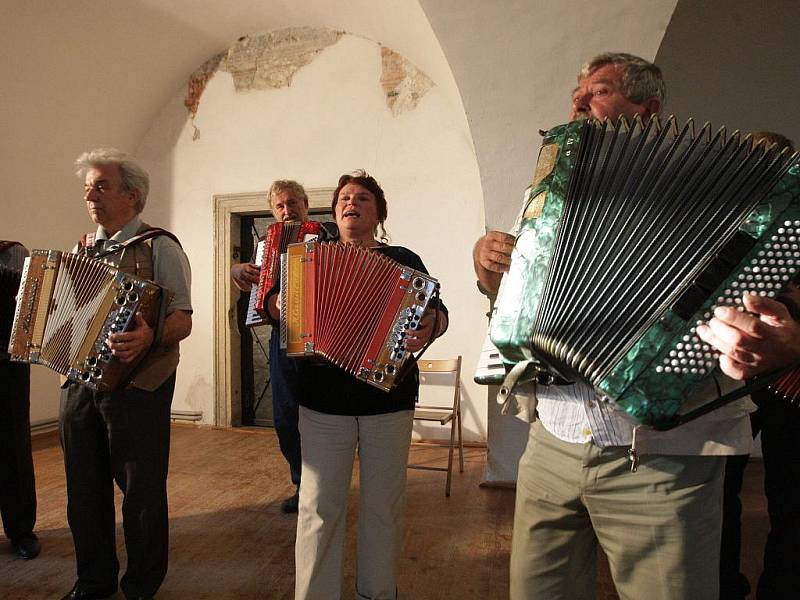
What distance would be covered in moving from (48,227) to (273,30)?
108 inches

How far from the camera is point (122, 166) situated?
2.09 m

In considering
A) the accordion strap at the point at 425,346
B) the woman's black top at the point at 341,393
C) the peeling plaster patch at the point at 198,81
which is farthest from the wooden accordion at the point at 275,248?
the peeling plaster patch at the point at 198,81

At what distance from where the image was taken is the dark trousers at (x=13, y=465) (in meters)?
2.53

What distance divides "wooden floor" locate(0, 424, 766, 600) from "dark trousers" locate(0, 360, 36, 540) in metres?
0.16

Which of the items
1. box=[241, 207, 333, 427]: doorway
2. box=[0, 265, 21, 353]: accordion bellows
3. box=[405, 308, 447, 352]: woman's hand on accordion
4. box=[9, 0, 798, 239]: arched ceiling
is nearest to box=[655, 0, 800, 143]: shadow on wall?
box=[9, 0, 798, 239]: arched ceiling

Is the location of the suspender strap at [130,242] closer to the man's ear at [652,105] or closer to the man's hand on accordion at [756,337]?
the man's ear at [652,105]

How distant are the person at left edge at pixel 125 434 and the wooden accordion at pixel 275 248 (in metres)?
0.27

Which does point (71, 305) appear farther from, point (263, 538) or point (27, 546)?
point (263, 538)

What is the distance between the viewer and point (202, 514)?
3.02m

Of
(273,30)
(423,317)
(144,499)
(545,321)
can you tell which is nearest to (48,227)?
(273,30)

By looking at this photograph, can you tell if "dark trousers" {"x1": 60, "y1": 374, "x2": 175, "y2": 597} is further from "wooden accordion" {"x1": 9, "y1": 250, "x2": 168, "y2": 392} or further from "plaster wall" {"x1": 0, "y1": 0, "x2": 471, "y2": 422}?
"plaster wall" {"x1": 0, "y1": 0, "x2": 471, "y2": 422}

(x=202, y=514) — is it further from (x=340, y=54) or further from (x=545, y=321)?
(x=340, y=54)

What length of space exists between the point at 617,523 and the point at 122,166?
2029mm

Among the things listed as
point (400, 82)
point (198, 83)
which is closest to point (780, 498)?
point (400, 82)
